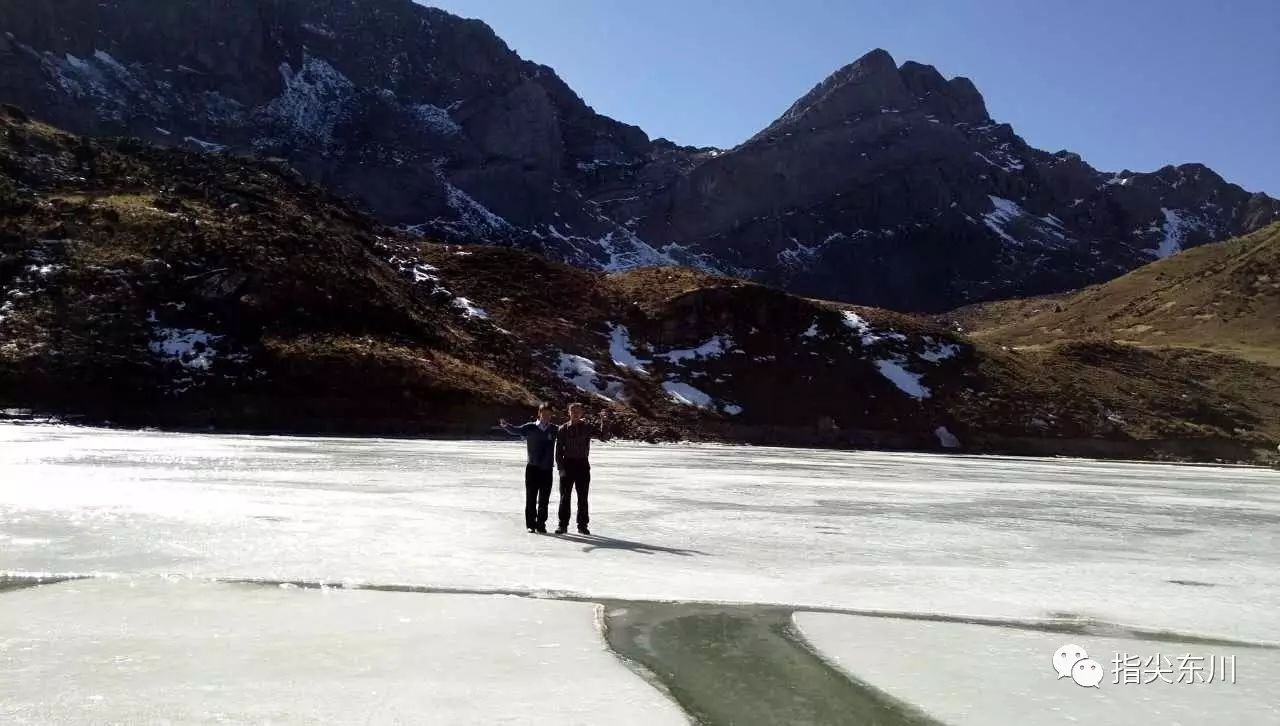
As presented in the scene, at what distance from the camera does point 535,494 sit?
1320cm

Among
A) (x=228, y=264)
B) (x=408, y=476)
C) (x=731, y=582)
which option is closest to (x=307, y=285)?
(x=228, y=264)

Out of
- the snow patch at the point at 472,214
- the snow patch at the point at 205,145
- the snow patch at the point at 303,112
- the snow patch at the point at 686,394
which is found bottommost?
the snow patch at the point at 686,394

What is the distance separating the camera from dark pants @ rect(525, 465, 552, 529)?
43.2 feet

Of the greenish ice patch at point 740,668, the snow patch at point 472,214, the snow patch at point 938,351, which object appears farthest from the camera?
the snow patch at point 472,214

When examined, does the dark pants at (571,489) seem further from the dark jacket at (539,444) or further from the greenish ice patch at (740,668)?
the greenish ice patch at (740,668)

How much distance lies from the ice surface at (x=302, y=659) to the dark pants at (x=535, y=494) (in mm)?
4398

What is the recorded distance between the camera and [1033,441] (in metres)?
57.5

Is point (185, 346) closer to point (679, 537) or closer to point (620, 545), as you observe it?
point (679, 537)

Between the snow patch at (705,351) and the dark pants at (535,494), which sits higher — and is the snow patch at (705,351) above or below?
above

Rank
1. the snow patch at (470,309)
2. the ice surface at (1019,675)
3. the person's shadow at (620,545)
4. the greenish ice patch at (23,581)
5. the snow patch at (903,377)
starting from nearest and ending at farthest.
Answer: the ice surface at (1019,675), the greenish ice patch at (23,581), the person's shadow at (620,545), the snow patch at (470,309), the snow patch at (903,377)

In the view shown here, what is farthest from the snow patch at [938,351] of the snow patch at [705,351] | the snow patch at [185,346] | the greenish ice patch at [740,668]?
the greenish ice patch at [740,668]

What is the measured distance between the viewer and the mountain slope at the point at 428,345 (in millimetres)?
41656

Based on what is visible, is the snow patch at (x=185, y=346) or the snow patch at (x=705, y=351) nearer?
the snow patch at (x=185, y=346)

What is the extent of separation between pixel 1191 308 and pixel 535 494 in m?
109
